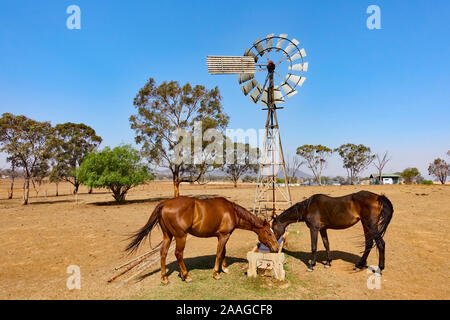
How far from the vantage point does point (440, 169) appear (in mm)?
70688

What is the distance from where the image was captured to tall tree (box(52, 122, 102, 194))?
41.2 meters

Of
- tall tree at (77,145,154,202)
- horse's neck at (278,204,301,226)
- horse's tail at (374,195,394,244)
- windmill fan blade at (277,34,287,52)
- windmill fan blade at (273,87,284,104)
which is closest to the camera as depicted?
horse's tail at (374,195,394,244)

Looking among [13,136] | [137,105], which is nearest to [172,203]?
[137,105]

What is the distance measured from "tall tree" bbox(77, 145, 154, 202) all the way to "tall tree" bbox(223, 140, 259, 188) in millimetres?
40516

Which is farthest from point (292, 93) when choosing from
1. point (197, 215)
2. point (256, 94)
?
point (197, 215)

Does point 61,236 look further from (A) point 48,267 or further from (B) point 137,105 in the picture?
(B) point 137,105

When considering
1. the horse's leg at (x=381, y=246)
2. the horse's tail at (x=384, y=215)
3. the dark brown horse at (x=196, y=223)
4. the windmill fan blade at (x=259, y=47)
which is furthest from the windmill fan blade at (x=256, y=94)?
the horse's leg at (x=381, y=246)

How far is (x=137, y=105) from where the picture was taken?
1186 inches

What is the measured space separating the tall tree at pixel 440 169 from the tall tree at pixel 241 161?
53191 mm

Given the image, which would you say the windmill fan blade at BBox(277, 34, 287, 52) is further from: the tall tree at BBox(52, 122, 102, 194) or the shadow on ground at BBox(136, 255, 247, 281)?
the tall tree at BBox(52, 122, 102, 194)

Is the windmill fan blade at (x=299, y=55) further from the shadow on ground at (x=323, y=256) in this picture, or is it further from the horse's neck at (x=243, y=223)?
the horse's neck at (x=243, y=223)

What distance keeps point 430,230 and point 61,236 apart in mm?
19776

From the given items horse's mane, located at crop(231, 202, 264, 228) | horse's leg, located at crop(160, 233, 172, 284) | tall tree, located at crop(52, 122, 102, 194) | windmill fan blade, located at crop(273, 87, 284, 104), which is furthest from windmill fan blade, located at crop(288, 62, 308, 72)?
tall tree, located at crop(52, 122, 102, 194)
